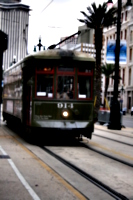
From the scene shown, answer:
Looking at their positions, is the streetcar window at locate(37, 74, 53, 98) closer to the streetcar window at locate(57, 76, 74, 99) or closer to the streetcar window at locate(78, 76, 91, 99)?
the streetcar window at locate(57, 76, 74, 99)

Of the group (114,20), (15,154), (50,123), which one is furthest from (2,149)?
(114,20)

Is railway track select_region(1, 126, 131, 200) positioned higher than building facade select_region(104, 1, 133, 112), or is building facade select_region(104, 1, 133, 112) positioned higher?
building facade select_region(104, 1, 133, 112)

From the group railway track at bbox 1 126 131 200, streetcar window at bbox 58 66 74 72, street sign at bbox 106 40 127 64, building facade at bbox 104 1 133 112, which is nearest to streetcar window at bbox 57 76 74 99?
streetcar window at bbox 58 66 74 72

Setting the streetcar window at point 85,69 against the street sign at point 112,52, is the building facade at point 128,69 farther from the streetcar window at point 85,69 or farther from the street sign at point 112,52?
the streetcar window at point 85,69

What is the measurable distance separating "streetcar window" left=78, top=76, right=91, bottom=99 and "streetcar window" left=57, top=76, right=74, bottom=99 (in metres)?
0.27

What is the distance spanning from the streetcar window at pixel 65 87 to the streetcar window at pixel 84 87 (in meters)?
0.27

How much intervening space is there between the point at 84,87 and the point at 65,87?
2.15ft

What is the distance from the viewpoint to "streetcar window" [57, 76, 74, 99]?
50.3 feet

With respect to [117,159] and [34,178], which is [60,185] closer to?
[34,178]

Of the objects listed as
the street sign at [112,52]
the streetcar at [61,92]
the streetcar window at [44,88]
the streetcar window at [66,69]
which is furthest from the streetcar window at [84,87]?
the street sign at [112,52]

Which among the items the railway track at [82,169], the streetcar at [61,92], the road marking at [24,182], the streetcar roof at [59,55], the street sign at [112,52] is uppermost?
the street sign at [112,52]

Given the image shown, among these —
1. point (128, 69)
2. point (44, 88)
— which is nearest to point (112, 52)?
point (44, 88)

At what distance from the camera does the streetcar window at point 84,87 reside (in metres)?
15.5

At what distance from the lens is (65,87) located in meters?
15.4
